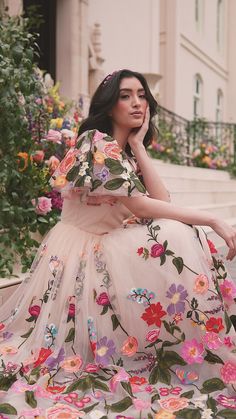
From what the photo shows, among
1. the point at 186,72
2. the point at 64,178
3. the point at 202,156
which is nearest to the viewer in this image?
the point at 64,178

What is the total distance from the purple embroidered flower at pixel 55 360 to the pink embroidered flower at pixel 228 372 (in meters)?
0.61

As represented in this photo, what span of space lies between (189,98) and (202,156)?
4851 millimetres

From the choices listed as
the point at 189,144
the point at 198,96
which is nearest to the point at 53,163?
the point at 189,144

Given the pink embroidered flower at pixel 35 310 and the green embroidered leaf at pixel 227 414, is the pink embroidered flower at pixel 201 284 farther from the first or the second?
the pink embroidered flower at pixel 35 310

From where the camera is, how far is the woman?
1.75m

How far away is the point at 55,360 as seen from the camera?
1.92 m

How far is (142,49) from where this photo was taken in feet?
36.7

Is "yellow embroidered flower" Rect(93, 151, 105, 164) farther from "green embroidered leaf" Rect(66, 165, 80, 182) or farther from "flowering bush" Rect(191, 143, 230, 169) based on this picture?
"flowering bush" Rect(191, 143, 230, 169)

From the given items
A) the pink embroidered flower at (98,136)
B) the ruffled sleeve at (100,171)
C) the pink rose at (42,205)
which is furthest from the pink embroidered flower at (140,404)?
the pink rose at (42,205)

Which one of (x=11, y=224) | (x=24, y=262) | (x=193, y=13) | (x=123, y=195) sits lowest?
(x=24, y=262)

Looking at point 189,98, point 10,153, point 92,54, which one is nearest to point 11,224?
point 10,153

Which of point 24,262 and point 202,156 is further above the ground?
point 202,156

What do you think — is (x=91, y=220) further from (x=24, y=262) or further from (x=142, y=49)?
(x=142, y=49)

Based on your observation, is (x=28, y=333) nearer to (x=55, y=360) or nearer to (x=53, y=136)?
(x=55, y=360)
